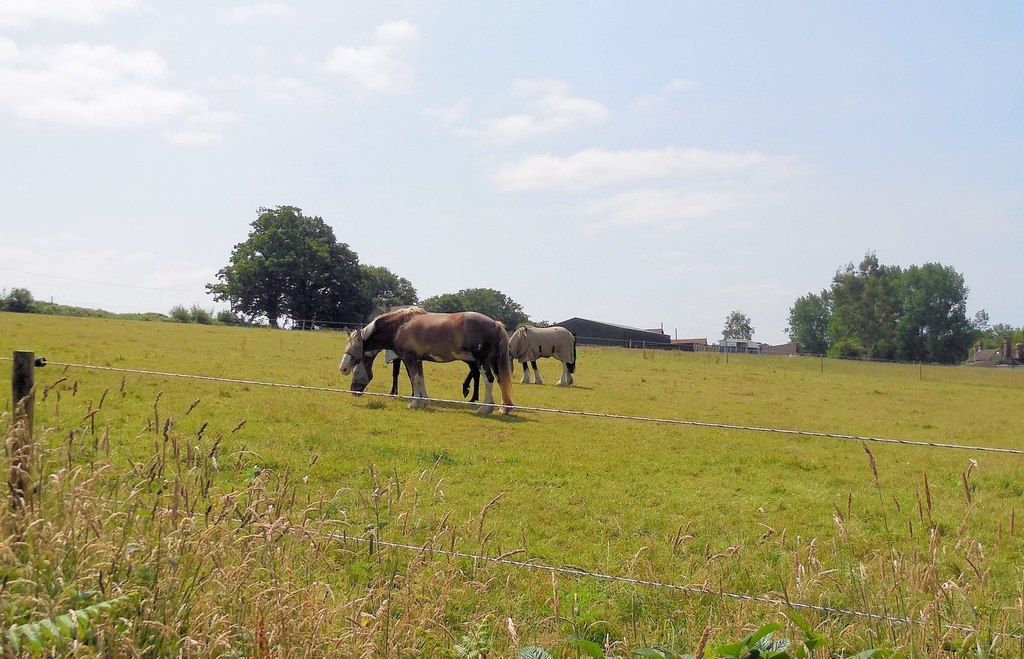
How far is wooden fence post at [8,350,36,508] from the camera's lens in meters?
3.68

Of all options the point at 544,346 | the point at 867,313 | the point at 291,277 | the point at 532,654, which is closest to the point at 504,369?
the point at 544,346

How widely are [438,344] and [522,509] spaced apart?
8245mm

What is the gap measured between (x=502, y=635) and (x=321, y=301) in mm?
70328

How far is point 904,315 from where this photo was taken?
326 ft

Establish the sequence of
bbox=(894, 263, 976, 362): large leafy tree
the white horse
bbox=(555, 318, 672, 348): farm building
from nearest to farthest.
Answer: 1. the white horse
2. bbox=(555, 318, 672, 348): farm building
3. bbox=(894, 263, 976, 362): large leafy tree

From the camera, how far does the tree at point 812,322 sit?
128m

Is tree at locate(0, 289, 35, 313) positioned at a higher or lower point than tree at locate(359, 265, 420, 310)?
lower

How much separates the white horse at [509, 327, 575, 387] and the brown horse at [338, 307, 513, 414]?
7464 millimetres

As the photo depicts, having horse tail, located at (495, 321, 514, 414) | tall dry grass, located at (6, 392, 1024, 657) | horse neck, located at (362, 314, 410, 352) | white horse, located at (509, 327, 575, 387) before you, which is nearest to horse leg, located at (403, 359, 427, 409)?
horse neck, located at (362, 314, 410, 352)

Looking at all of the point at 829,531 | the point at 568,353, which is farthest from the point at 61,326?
the point at 829,531

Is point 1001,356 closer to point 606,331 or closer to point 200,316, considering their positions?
point 606,331

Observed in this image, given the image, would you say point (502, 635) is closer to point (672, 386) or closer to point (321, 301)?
point (672, 386)

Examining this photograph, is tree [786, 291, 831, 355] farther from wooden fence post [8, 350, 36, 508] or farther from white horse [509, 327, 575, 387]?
wooden fence post [8, 350, 36, 508]

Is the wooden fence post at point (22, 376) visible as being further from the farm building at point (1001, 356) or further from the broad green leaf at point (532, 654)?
the farm building at point (1001, 356)
